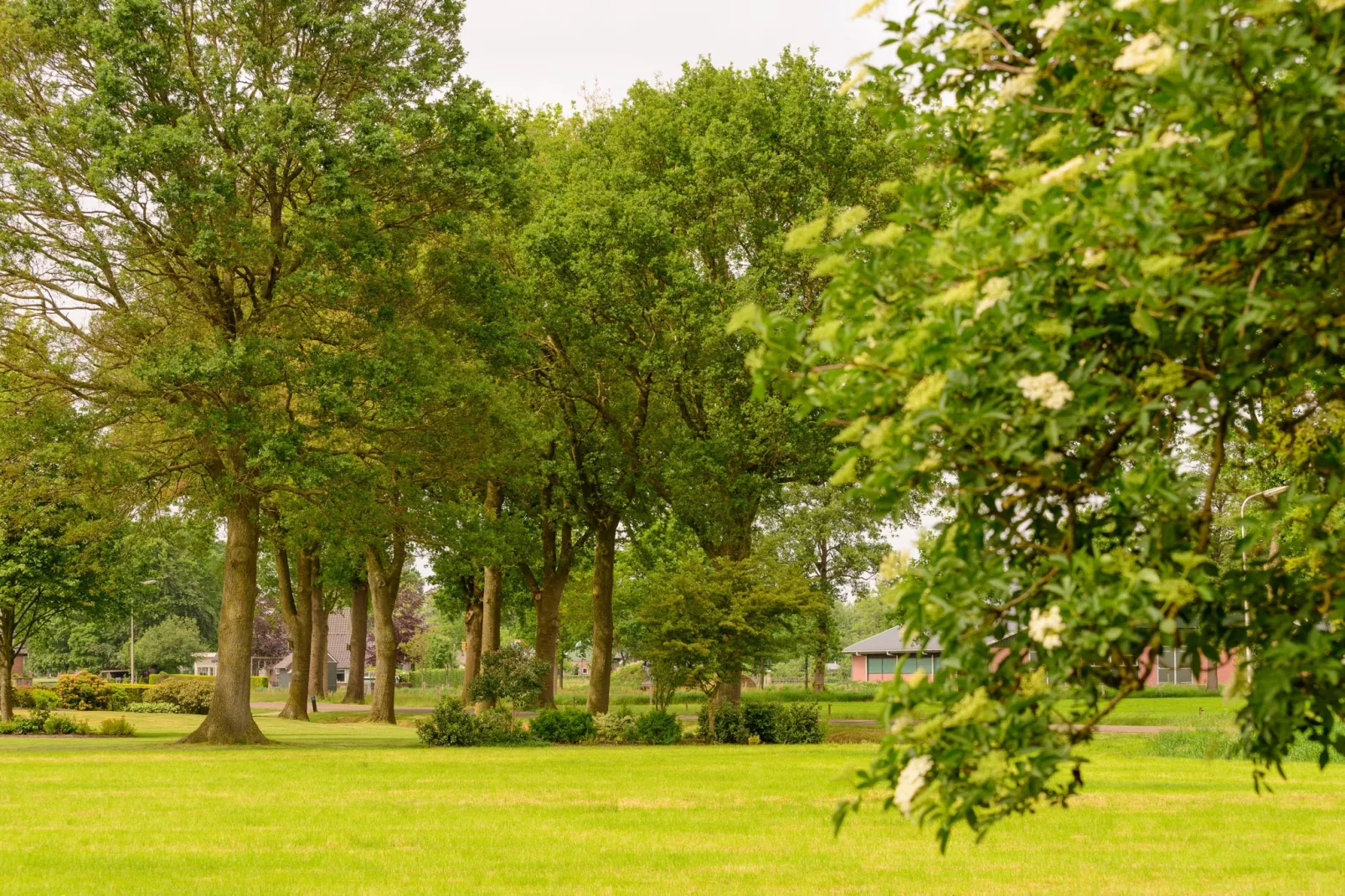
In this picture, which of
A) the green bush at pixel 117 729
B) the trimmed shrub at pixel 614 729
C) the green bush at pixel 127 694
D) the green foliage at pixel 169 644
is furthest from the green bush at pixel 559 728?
the green foliage at pixel 169 644

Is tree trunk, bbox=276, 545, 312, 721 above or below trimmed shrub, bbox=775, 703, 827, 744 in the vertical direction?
above

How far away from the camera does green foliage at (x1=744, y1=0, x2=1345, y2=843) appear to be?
170 inches

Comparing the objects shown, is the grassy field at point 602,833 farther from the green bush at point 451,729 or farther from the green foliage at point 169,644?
the green foliage at point 169,644

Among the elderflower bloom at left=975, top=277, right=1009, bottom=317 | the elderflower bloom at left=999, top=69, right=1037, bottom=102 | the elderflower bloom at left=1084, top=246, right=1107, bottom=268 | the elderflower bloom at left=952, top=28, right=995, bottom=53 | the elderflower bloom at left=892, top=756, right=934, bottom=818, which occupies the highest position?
the elderflower bloom at left=952, top=28, right=995, bottom=53

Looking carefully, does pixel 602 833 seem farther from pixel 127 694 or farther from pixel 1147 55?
pixel 127 694

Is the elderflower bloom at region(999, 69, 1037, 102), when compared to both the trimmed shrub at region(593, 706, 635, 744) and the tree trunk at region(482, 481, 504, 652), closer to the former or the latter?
the trimmed shrub at region(593, 706, 635, 744)

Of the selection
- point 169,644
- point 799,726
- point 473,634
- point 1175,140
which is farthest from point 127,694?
point 1175,140

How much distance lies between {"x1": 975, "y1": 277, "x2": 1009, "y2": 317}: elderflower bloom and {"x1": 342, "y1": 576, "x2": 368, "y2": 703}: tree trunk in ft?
173

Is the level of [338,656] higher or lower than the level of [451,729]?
lower

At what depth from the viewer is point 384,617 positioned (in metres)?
45.0

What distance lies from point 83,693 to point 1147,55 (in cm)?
5579

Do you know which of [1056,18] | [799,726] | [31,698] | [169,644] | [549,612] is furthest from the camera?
[169,644]

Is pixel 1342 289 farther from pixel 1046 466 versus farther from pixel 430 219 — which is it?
pixel 430 219

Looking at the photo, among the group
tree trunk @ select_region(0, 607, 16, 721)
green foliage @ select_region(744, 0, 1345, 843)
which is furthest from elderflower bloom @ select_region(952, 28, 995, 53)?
tree trunk @ select_region(0, 607, 16, 721)
